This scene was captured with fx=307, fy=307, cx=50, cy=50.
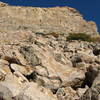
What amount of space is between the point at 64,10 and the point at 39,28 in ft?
71.5

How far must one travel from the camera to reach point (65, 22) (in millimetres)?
84938

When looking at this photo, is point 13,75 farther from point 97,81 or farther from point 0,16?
point 0,16

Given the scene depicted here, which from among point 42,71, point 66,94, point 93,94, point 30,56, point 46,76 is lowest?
point 66,94

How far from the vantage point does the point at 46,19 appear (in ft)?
281

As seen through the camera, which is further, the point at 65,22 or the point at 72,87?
the point at 65,22

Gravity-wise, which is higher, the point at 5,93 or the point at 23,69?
the point at 23,69

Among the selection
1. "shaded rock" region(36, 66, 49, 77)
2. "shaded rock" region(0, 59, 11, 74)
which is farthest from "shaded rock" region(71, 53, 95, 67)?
"shaded rock" region(0, 59, 11, 74)

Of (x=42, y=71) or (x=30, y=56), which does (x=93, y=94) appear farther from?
(x=30, y=56)

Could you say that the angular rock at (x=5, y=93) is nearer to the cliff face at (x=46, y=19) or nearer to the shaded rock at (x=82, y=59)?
the shaded rock at (x=82, y=59)

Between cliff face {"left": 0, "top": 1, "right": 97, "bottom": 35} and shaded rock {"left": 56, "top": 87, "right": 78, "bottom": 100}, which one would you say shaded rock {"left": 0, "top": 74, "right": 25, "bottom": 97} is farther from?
cliff face {"left": 0, "top": 1, "right": 97, "bottom": 35}

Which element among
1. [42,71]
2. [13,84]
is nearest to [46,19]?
[42,71]

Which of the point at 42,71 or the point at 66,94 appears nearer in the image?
the point at 66,94

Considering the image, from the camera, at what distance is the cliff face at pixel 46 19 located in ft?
247

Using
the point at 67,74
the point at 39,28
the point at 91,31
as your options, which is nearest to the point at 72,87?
the point at 67,74
